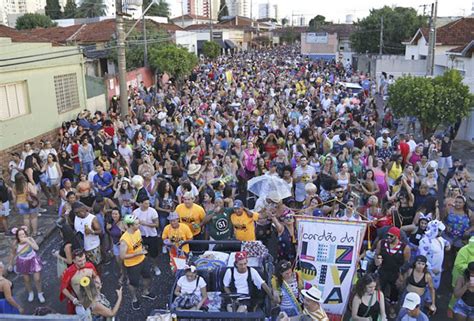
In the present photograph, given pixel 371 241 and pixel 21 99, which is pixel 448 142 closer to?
pixel 371 241

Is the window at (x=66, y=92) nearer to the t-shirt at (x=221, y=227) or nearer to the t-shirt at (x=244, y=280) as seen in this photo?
the t-shirt at (x=221, y=227)

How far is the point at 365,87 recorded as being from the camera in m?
24.2

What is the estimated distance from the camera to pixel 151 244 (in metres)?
7.69

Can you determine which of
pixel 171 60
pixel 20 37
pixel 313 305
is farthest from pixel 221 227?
pixel 171 60

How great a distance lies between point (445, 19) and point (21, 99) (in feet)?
145

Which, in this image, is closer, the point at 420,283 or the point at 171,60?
the point at 420,283

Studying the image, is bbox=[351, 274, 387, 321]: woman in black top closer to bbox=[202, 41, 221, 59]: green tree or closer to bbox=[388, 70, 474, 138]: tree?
bbox=[388, 70, 474, 138]: tree

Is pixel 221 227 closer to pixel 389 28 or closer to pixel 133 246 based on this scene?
pixel 133 246

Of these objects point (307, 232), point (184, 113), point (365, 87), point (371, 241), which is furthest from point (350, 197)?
point (365, 87)

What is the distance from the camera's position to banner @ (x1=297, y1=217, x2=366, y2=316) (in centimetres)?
622

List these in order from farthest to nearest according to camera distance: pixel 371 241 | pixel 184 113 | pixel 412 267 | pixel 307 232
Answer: pixel 184 113
pixel 371 241
pixel 307 232
pixel 412 267

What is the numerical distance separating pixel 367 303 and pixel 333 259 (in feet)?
3.00

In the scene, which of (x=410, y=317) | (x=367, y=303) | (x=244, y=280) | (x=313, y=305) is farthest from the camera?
Result: (x=244, y=280)

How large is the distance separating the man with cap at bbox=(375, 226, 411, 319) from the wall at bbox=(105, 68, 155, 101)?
18579 mm
